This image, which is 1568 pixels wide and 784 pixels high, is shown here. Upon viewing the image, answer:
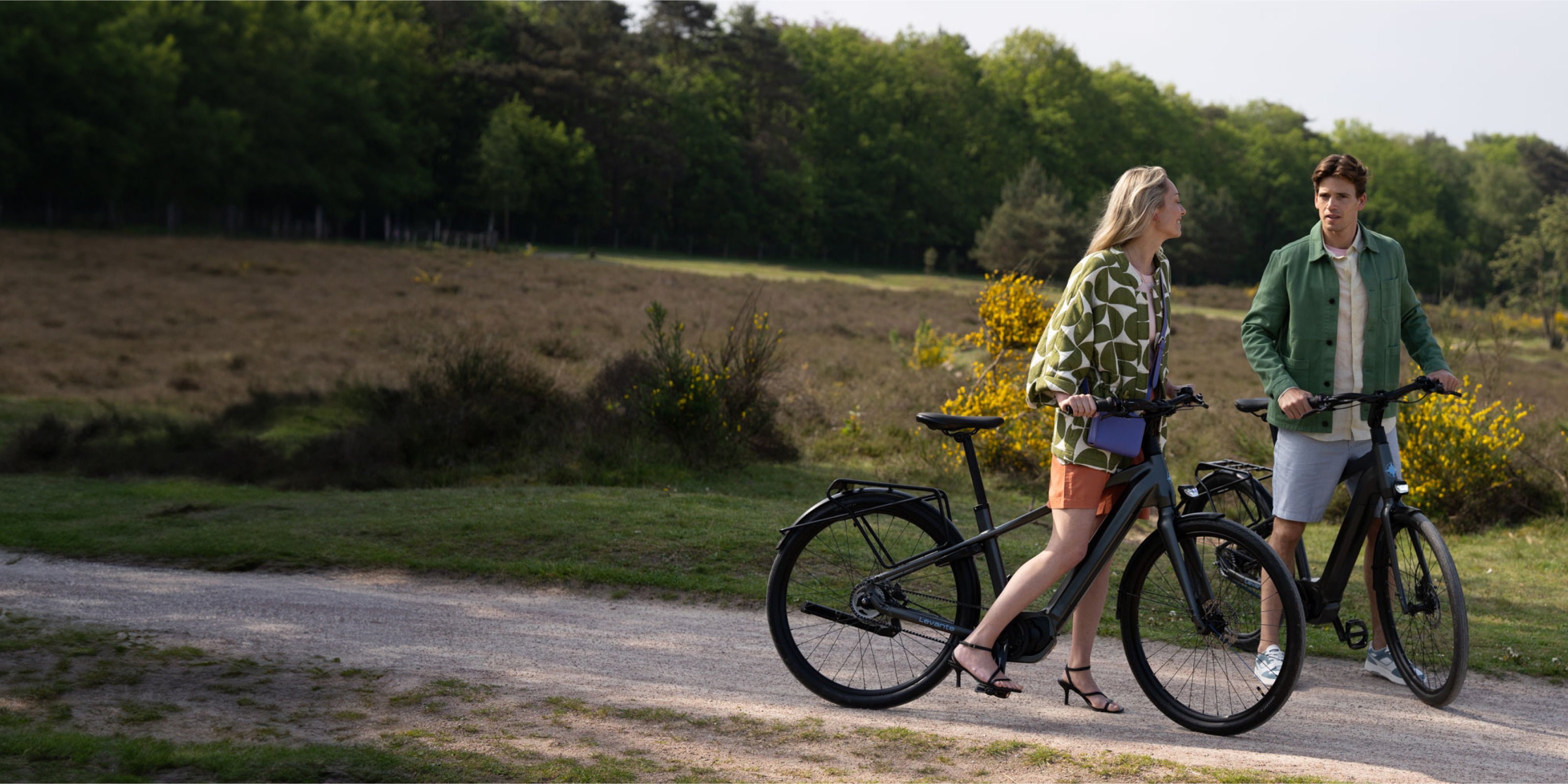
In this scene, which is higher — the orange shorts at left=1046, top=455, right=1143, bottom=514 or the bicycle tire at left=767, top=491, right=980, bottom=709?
the orange shorts at left=1046, top=455, right=1143, bottom=514

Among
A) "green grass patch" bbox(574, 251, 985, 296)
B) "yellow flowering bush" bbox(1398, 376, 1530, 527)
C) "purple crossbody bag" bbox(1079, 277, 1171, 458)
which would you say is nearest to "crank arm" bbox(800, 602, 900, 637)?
"purple crossbody bag" bbox(1079, 277, 1171, 458)

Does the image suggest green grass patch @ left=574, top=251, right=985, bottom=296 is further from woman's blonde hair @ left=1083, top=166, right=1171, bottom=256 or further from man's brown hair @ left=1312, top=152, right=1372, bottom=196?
woman's blonde hair @ left=1083, top=166, right=1171, bottom=256

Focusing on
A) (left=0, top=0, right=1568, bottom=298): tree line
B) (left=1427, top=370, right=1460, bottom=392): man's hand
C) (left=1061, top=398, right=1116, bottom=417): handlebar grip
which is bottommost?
(left=1061, top=398, right=1116, bottom=417): handlebar grip

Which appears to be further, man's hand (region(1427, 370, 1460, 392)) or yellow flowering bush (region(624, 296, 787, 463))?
yellow flowering bush (region(624, 296, 787, 463))

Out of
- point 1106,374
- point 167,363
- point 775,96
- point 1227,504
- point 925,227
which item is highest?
point 775,96

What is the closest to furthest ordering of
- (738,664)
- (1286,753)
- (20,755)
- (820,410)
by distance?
1. (20,755)
2. (1286,753)
3. (738,664)
4. (820,410)

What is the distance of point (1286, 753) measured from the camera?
14.2 ft

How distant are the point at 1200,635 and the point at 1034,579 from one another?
0.71 metres

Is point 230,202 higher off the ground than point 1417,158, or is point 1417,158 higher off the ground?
point 1417,158

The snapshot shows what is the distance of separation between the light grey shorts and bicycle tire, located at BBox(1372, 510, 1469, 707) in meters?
0.30

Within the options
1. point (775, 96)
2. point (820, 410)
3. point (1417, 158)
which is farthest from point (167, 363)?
point (1417, 158)

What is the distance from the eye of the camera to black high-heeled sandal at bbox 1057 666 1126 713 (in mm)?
4773

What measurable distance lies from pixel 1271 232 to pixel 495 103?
6400 centimetres

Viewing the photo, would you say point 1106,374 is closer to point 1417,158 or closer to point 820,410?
point 820,410
